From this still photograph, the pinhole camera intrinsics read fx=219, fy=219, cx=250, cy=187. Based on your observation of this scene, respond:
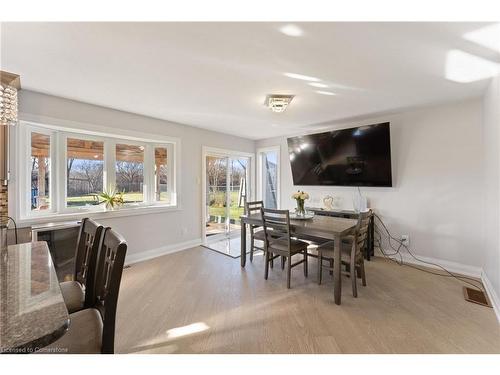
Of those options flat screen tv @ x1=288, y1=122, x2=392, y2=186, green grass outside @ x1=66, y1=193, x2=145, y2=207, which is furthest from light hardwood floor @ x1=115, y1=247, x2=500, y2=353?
flat screen tv @ x1=288, y1=122, x2=392, y2=186

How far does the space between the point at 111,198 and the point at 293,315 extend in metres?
2.89

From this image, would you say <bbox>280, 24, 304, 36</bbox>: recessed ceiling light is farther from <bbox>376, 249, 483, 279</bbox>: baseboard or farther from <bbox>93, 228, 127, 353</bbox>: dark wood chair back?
<bbox>376, 249, 483, 279</bbox>: baseboard

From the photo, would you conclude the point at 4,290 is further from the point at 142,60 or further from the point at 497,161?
the point at 497,161

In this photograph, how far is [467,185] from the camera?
2.94 meters

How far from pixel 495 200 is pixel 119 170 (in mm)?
4777

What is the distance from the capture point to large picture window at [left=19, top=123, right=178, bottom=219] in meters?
2.72

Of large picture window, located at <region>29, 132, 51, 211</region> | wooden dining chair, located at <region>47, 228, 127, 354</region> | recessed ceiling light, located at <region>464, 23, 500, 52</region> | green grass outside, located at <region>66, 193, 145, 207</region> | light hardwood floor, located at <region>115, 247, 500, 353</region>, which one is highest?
recessed ceiling light, located at <region>464, 23, 500, 52</region>

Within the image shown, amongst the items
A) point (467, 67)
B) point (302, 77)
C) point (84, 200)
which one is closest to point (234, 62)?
point (302, 77)

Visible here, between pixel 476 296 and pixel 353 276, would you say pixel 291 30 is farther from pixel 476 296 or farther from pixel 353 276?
pixel 476 296

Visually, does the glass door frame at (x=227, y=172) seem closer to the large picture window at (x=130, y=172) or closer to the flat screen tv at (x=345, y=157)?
the large picture window at (x=130, y=172)

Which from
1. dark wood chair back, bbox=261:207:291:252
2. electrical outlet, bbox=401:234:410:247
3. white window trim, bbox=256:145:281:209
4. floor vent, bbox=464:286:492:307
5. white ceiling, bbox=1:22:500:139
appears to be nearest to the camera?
white ceiling, bbox=1:22:500:139

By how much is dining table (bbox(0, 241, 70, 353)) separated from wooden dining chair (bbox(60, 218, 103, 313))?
0.23m

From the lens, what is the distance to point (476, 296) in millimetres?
2373

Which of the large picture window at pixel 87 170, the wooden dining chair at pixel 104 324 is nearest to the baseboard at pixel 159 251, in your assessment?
the large picture window at pixel 87 170
